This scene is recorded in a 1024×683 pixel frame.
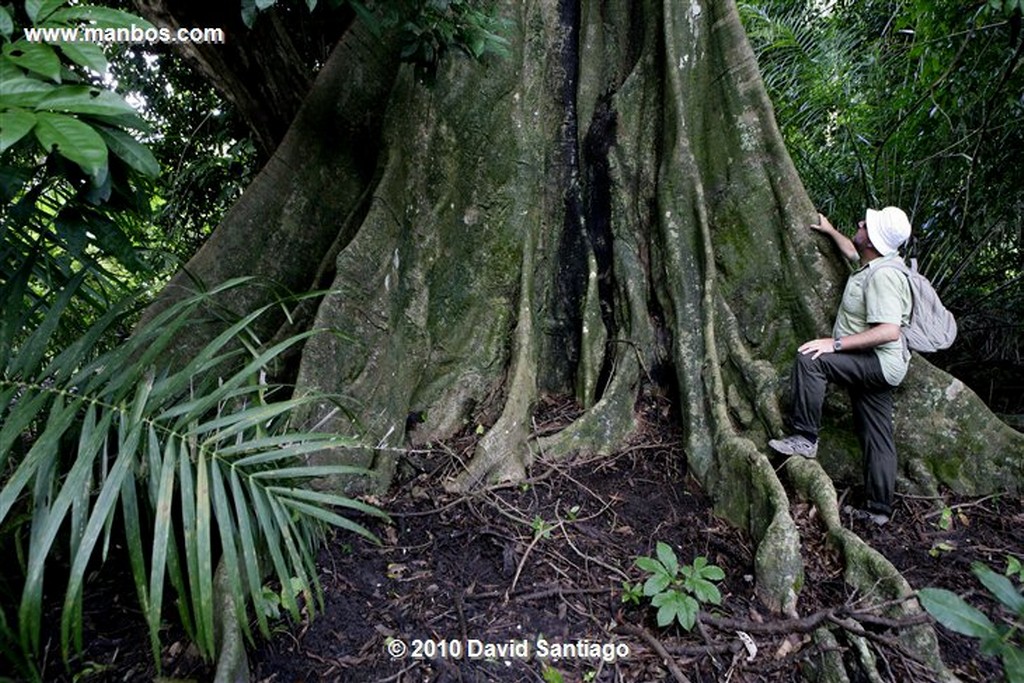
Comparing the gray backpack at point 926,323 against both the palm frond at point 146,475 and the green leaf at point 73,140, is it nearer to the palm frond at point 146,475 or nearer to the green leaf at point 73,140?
the palm frond at point 146,475

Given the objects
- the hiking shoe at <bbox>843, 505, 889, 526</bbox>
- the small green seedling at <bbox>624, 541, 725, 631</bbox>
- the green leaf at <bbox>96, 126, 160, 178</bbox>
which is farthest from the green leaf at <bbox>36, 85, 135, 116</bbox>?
the hiking shoe at <bbox>843, 505, 889, 526</bbox>

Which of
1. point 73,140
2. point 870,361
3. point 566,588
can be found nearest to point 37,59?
point 73,140

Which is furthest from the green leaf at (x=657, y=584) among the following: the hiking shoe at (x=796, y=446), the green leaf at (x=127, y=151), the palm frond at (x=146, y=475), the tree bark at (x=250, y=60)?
the tree bark at (x=250, y=60)

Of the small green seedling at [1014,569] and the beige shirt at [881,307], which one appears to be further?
the beige shirt at [881,307]

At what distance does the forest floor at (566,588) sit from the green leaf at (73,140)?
5.48ft

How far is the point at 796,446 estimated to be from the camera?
296 centimetres

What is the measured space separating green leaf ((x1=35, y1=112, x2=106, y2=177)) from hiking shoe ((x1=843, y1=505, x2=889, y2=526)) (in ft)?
10.7

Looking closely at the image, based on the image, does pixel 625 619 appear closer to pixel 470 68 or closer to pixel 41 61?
pixel 41 61

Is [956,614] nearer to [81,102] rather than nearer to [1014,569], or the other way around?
[1014,569]

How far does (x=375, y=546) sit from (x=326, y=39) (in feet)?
15.7

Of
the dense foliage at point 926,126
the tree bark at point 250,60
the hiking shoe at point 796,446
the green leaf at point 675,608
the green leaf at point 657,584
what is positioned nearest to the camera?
the green leaf at point 675,608

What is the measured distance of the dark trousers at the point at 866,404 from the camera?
294 centimetres

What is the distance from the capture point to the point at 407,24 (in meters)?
2.40

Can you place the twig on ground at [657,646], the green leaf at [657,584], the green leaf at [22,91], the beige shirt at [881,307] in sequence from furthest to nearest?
the beige shirt at [881,307] → the green leaf at [657,584] → the twig on ground at [657,646] → the green leaf at [22,91]
